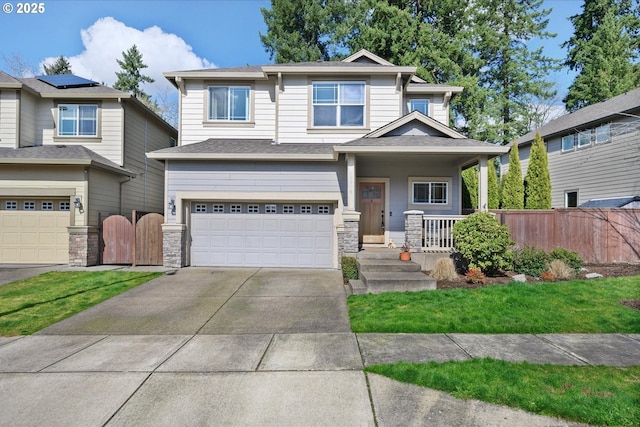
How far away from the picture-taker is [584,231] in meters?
11.1

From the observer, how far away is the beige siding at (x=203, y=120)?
13008 millimetres

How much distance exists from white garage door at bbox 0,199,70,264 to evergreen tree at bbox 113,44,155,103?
21.7 metres

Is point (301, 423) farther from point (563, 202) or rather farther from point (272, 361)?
point (563, 202)

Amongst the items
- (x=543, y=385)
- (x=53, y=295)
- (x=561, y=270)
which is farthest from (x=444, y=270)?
(x=53, y=295)

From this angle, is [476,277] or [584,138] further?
[584,138]

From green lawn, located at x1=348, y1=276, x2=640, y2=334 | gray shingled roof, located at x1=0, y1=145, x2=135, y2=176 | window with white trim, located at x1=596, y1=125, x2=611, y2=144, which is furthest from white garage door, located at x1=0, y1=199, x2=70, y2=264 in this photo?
window with white trim, located at x1=596, y1=125, x2=611, y2=144

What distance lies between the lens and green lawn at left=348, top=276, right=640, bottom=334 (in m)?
5.80

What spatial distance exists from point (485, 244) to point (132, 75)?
33.4 meters

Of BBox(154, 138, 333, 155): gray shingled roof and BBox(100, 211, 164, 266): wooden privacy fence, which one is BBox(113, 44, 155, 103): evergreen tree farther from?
BBox(154, 138, 333, 155): gray shingled roof

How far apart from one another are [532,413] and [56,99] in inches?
689

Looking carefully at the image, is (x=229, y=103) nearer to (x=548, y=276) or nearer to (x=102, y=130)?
(x=102, y=130)

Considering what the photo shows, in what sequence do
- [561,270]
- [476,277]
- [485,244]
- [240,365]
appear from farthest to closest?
1. [561,270]
2. [485,244]
3. [476,277]
4. [240,365]

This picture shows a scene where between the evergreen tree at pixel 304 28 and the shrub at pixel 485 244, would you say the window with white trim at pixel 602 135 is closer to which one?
the shrub at pixel 485 244

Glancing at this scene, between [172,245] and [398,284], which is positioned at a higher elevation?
[172,245]
